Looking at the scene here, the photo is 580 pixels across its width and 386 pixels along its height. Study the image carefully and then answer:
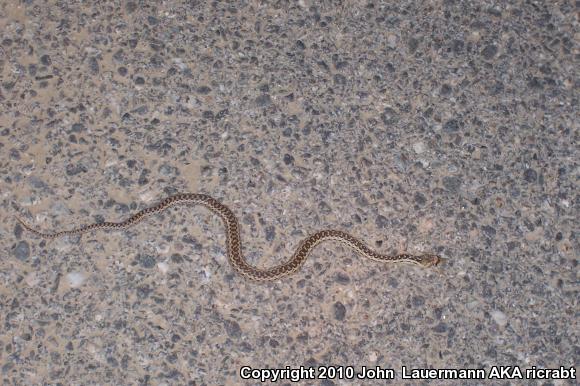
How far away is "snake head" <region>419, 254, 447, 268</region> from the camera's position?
4.84m

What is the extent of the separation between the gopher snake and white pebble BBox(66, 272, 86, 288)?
1.11ft

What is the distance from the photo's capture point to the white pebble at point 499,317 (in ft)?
15.8

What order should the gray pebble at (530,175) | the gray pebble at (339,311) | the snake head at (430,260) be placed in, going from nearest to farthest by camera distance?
the gray pebble at (339,311) < the snake head at (430,260) < the gray pebble at (530,175)

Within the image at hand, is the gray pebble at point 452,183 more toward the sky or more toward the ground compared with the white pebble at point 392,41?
more toward the ground

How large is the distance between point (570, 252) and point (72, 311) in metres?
4.17

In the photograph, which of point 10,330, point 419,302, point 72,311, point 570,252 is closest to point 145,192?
point 72,311

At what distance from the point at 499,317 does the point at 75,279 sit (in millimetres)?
3432

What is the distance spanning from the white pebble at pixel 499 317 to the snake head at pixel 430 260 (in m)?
0.59

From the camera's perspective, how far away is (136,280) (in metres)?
4.70

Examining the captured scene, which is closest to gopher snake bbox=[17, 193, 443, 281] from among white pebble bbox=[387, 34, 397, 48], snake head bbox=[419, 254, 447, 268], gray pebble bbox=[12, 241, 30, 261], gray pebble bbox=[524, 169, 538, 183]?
snake head bbox=[419, 254, 447, 268]

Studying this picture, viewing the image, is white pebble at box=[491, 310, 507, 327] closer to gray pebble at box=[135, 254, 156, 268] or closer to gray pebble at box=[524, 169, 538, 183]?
gray pebble at box=[524, 169, 538, 183]

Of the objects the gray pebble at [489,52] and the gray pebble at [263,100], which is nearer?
the gray pebble at [263,100]

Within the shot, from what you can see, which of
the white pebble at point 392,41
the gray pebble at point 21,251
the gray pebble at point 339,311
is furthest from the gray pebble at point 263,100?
the gray pebble at point 21,251

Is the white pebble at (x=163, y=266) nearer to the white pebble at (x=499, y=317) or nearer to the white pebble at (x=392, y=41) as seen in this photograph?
the white pebble at (x=499, y=317)
